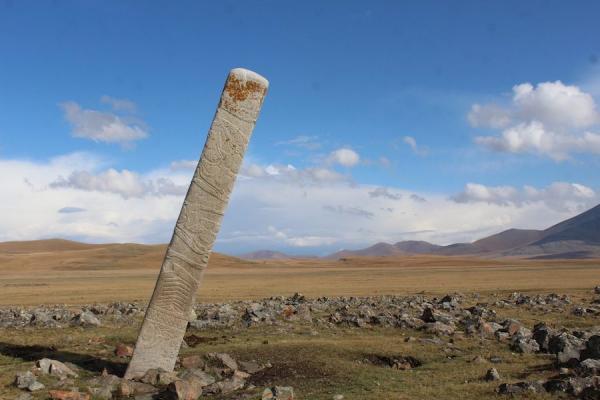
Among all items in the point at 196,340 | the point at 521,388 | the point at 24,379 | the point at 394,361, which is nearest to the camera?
the point at 521,388

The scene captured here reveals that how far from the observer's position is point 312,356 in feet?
45.0

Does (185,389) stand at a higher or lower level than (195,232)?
lower

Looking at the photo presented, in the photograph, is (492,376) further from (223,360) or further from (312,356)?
(223,360)

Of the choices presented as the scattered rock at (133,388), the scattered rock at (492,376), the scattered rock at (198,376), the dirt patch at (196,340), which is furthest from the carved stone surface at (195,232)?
the scattered rock at (492,376)

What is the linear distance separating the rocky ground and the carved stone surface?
2.68ft

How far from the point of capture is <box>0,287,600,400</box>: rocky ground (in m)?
10.9

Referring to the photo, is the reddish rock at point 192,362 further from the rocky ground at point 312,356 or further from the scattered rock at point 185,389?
the scattered rock at point 185,389

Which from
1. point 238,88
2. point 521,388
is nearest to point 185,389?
point 521,388

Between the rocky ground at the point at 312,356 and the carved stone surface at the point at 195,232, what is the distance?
82cm

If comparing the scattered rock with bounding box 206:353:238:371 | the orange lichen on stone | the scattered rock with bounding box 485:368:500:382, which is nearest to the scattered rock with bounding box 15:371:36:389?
the scattered rock with bounding box 206:353:238:371

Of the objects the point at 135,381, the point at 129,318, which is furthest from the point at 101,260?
the point at 135,381

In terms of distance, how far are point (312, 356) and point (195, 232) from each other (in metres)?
4.22

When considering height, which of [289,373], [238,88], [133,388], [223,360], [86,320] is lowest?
[133,388]

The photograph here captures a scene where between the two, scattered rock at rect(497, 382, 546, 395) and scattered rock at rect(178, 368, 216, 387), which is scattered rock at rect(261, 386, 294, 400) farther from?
scattered rock at rect(497, 382, 546, 395)
